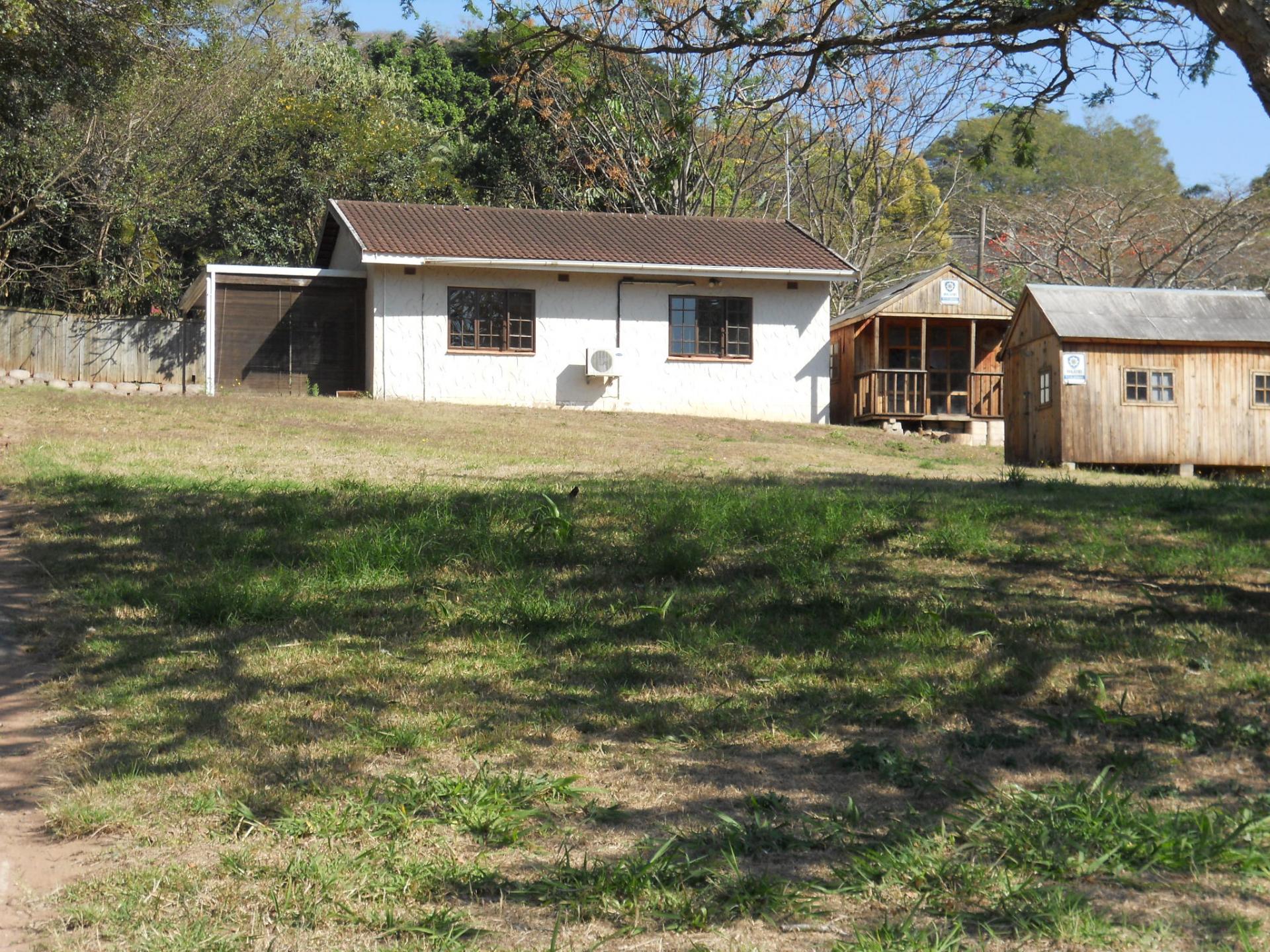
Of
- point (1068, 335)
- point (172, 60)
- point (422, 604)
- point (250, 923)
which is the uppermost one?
point (172, 60)

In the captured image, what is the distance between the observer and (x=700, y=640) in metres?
6.41

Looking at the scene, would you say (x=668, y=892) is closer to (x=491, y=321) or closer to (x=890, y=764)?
(x=890, y=764)

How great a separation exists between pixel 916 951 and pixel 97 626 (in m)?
4.97

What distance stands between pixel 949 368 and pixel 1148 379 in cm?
950

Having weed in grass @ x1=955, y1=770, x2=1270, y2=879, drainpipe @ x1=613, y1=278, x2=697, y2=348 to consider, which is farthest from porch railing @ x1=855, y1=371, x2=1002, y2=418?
weed in grass @ x1=955, y1=770, x2=1270, y2=879

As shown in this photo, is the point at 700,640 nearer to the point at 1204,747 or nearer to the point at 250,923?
the point at 1204,747

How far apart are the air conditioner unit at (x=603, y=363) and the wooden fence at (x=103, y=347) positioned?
947 cm

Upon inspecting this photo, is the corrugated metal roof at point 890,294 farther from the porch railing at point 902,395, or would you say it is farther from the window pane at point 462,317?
the window pane at point 462,317

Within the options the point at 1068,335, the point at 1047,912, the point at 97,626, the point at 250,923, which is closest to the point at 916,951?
the point at 1047,912

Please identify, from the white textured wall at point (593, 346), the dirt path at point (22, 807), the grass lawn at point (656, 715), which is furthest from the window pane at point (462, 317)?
the dirt path at point (22, 807)

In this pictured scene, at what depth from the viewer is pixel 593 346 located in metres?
25.7

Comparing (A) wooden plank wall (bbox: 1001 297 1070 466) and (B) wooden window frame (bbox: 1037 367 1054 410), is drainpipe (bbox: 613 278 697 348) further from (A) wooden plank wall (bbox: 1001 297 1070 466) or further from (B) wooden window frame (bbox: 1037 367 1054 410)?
(B) wooden window frame (bbox: 1037 367 1054 410)

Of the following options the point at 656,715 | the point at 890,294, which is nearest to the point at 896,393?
the point at 890,294

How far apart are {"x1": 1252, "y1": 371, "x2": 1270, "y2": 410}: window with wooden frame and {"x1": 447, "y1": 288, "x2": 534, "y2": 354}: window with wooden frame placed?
1298cm
